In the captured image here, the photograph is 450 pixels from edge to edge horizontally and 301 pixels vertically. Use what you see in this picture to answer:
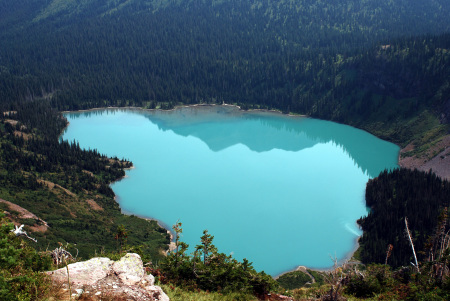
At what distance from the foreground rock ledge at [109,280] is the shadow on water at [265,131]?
7897 centimetres

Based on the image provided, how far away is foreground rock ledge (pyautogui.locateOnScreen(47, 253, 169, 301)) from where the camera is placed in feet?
67.1

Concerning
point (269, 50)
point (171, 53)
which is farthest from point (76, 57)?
point (269, 50)

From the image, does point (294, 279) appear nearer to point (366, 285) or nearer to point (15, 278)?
point (366, 285)

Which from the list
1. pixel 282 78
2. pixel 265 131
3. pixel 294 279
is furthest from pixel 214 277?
pixel 282 78

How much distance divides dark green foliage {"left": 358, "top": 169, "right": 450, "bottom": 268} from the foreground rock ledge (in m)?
43.3

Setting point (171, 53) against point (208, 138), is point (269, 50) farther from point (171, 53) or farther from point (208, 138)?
point (208, 138)

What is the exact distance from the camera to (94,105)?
531 ft

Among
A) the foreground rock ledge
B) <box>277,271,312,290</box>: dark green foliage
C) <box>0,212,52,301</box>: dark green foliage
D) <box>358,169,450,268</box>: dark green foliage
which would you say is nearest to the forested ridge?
<box>358,169,450,268</box>: dark green foliage

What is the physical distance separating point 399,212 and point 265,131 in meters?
66.2

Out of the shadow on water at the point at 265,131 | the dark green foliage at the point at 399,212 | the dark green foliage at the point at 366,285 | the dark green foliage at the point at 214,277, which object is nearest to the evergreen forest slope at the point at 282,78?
the shadow on water at the point at 265,131

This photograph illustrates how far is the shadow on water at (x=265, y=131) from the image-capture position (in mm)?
112312

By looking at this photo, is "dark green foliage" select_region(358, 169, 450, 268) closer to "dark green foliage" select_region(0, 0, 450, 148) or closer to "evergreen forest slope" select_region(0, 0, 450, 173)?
"evergreen forest slope" select_region(0, 0, 450, 173)

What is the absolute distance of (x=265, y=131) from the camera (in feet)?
434

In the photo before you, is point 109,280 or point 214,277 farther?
point 214,277
